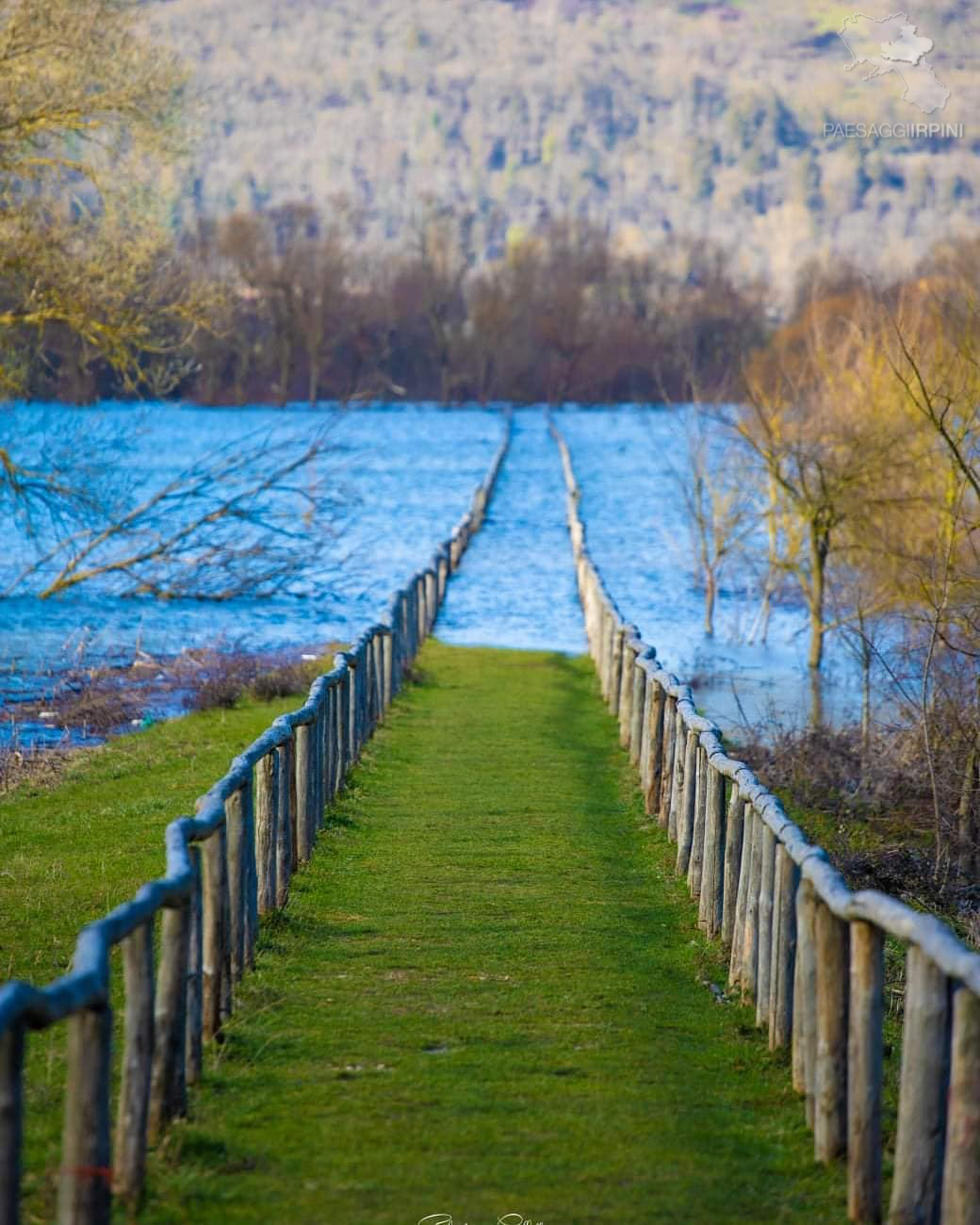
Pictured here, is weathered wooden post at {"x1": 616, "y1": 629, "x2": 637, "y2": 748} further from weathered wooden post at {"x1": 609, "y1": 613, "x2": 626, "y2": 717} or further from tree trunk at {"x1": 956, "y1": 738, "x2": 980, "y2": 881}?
tree trunk at {"x1": 956, "y1": 738, "x2": 980, "y2": 881}

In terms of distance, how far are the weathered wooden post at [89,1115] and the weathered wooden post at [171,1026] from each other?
92 centimetres

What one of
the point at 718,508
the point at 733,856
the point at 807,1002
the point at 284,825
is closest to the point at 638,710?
the point at 284,825

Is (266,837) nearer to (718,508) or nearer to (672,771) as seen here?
(672,771)

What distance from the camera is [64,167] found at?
21.5 m

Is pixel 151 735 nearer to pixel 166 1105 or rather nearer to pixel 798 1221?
pixel 166 1105

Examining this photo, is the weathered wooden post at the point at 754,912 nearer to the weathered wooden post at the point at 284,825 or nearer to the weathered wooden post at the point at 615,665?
the weathered wooden post at the point at 284,825

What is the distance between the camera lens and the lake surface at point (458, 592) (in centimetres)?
Result: 2448

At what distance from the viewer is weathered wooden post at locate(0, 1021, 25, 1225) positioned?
13.6 ft

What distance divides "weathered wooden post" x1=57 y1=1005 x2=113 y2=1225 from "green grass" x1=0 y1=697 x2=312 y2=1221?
47 cm

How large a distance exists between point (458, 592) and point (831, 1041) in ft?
87.3

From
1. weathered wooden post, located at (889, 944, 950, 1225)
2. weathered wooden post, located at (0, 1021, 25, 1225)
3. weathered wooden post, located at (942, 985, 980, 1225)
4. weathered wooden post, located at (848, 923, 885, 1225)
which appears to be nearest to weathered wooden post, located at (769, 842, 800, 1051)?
weathered wooden post, located at (848, 923, 885, 1225)

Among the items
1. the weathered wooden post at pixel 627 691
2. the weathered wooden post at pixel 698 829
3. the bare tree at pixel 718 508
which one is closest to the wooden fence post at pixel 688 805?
the weathered wooden post at pixel 698 829

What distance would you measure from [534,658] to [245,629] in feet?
20.0

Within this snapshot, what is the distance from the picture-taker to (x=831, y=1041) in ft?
19.3
